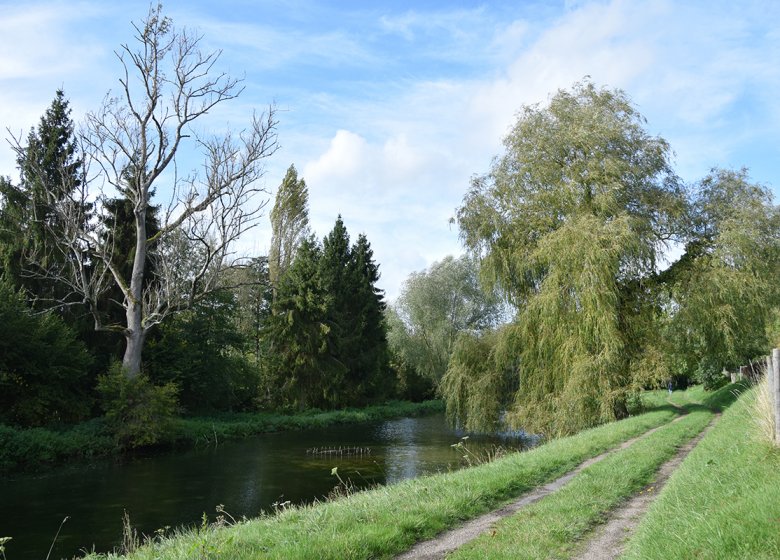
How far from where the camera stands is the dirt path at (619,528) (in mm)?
5320

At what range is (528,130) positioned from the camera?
21031mm

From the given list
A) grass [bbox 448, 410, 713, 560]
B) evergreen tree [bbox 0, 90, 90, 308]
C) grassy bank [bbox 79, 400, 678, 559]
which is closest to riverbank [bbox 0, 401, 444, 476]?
A: evergreen tree [bbox 0, 90, 90, 308]

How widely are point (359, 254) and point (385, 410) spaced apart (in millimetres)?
13123

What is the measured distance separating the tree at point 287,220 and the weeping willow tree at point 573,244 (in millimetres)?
28110

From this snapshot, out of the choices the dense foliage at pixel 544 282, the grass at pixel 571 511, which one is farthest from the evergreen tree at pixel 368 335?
the grass at pixel 571 511

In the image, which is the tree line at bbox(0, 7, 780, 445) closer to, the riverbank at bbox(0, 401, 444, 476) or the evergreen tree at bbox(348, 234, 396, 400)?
the riverbank at bbox(0, 401, 444, 476)

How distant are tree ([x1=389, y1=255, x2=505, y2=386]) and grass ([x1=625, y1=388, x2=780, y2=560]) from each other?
124 feet

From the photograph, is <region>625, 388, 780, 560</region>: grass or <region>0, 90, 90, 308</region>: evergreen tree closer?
<region>625, 388, 780, 560</region>: grass

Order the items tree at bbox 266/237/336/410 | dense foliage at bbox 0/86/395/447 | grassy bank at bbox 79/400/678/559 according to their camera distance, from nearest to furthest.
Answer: grassy bank at bbox 79/400/678/559, dense foliage at bbox 0/86/395/447, tree at bbox 266/237/336/410

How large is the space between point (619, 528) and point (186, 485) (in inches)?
545

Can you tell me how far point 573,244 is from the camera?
60.2ft

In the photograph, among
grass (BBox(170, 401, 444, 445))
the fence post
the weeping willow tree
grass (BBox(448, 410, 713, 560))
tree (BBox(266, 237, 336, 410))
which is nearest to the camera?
grass (BBox(448, 410, 713, 560))

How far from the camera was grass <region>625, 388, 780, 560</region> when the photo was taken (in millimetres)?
4117

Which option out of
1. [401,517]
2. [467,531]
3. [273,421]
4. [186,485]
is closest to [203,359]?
[273,421]
